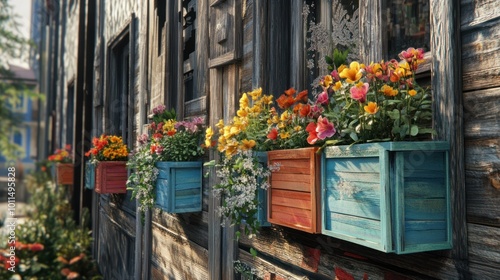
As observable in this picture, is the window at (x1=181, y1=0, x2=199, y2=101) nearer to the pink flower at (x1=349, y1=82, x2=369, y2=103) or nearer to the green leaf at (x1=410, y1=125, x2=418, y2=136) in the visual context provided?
the pink flower at (x1=349, y1=82, x2=369, y2=103)

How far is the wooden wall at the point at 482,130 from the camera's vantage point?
4.41 feet

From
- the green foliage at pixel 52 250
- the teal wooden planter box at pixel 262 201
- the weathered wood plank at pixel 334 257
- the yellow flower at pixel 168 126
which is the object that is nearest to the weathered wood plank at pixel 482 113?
the weathered wood plank at pixel 334 257

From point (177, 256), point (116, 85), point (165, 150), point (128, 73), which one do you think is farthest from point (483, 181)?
point (116, 85)

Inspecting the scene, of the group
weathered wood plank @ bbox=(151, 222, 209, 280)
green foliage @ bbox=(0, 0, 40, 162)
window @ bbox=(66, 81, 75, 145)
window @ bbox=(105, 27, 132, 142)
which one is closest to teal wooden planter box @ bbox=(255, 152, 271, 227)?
weathered wood plank @ bbox=(151, 222, 209, 280)

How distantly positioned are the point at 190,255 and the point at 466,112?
2478 mm

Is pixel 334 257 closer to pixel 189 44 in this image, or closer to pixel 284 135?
pixel 284 135

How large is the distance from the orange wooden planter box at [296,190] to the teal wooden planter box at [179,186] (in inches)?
45.9

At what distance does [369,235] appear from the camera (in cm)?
150

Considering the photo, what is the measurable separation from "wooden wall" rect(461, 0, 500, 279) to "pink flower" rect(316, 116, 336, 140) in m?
0.39

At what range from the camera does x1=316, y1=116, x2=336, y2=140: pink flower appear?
64.7 inches

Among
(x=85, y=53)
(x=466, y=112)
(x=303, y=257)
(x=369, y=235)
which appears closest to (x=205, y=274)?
(x=303, y=257)

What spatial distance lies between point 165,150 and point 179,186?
0.26 m

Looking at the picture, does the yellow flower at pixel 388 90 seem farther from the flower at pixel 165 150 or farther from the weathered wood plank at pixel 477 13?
the flower at pixel 165 150

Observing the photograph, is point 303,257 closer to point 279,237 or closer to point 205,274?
point 279,237
